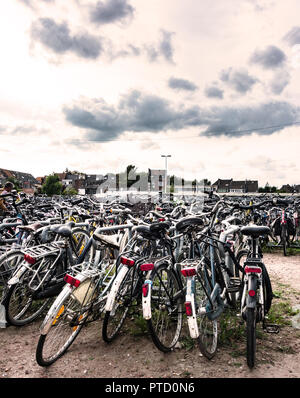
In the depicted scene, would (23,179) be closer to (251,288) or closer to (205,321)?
(205,321)

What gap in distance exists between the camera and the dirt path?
2523 mm

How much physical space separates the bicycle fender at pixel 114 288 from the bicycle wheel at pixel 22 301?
3.26 feet

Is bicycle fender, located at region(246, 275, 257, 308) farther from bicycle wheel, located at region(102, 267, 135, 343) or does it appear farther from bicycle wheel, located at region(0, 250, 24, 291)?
bicycle wheel, located at region(0, 250, 24, 291)

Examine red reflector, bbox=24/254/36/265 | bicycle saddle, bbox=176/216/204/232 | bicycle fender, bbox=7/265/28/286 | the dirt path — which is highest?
bicycle saddle, bbox=176/216/204/232

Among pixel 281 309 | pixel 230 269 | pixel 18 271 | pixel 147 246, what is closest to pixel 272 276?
pixel 281 309

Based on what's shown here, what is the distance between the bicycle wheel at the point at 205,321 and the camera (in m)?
2.70

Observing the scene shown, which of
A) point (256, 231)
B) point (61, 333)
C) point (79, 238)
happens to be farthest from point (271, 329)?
point (79, 238)

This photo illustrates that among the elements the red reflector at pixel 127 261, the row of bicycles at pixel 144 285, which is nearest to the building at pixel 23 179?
the row of bicycles at pixel 144 285

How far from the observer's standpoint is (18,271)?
10.7 feet

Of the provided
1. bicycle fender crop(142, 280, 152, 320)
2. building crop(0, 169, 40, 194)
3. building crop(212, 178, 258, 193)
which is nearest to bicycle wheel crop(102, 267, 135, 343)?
bicycle fender crop(142, 280, 152, 320)

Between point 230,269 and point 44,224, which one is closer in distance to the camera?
point 230,269

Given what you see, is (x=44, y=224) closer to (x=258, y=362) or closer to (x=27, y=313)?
(x=27, y=313)

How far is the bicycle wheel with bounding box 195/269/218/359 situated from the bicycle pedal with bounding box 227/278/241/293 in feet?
1.72
